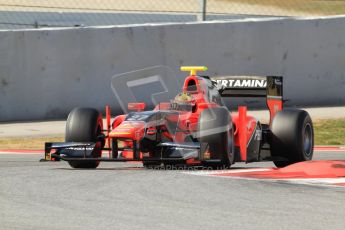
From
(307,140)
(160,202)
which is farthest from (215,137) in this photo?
(160,202)

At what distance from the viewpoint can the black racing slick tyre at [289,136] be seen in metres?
11.7

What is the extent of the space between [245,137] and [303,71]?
343 inches

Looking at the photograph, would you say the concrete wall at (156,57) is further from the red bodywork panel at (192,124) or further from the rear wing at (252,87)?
the red bodywork panel at (192,124)

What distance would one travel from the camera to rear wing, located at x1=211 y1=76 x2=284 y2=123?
12398 mm

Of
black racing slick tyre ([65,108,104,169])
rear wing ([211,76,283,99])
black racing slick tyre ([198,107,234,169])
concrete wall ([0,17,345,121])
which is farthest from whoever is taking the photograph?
concrete wall ([0,17,345,121])

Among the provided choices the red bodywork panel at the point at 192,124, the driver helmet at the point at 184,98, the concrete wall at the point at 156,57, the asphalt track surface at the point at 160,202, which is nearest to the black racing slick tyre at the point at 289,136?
the red bodywork panel at the point at 192,124

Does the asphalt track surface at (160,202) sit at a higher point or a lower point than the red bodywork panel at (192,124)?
lower

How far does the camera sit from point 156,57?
752 inches

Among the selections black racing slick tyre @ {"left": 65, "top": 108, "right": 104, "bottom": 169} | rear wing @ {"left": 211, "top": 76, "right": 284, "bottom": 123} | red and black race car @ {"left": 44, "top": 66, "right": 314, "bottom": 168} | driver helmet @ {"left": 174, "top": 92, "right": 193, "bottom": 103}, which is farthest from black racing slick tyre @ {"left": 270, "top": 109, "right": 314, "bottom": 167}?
black racing slick tyre @ {"left": 65, "top": 108, "right": 104, "bottom": 169}

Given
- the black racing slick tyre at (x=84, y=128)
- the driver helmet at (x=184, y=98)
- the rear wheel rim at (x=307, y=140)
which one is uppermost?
the driver helmet at (x=184, y=98)

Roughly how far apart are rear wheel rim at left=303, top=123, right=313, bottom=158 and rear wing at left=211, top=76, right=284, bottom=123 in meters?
0.67

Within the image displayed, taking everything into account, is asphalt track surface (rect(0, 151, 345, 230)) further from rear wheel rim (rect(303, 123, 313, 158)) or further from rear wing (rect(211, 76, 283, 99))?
rear wing (rect(211, 76, 283, 99))

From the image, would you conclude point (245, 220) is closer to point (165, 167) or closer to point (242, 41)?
point (165, 167)

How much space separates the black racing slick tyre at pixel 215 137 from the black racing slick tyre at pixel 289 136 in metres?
1.17
